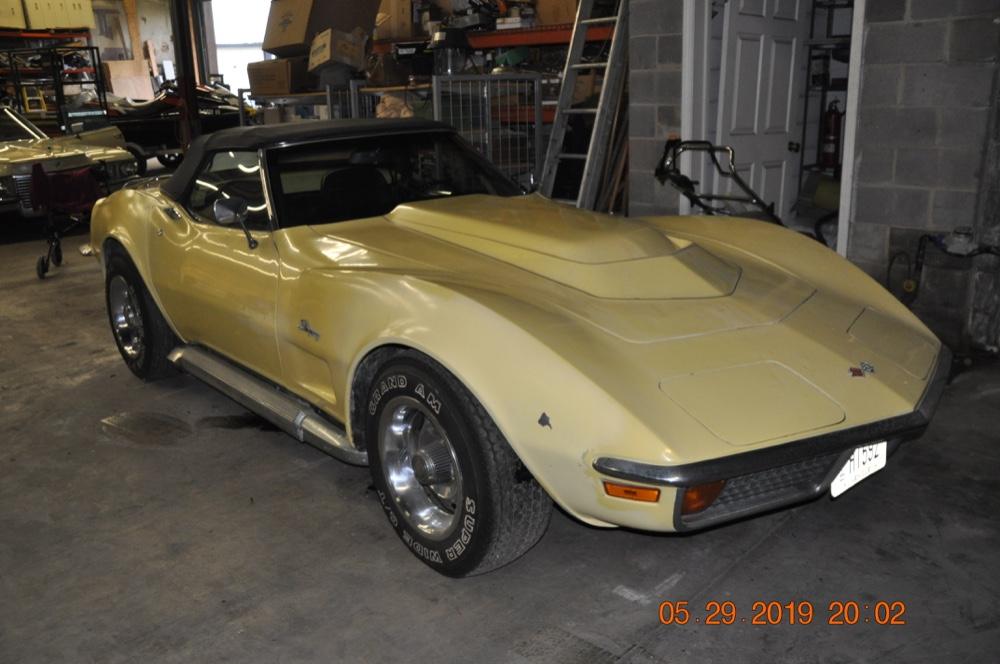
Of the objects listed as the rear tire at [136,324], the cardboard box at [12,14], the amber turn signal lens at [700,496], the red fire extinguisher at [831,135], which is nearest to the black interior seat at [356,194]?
the rear tire at [136,324]

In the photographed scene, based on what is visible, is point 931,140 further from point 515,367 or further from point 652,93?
point 515,367

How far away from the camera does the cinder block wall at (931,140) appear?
4605mm

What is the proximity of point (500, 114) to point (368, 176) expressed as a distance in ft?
14.7

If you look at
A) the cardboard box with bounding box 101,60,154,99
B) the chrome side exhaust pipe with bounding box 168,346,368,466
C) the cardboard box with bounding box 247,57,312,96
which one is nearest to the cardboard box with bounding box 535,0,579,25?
the cardboard box with bounding box 247,57,312,96

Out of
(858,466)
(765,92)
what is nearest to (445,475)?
(858,466)

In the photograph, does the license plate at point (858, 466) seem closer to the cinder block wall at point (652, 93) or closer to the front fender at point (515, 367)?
the front fender at point (515, 367)

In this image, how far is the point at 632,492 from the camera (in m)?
2.17

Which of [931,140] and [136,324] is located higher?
[931,140]

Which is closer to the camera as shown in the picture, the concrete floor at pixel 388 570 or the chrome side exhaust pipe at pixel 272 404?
the concrete floor at pixel 388 570

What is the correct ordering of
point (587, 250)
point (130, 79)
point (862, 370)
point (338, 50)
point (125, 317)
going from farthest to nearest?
point (130, 79), point (338, 50), point (125, 317), point (587, 250), point (862, 370)

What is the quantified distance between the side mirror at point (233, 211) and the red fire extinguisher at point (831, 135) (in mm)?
5795

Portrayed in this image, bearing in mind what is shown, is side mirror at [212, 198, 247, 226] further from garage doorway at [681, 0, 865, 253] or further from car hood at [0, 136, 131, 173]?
car hood at [0, 136, 131, 173]

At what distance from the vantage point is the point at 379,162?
12.3ft
